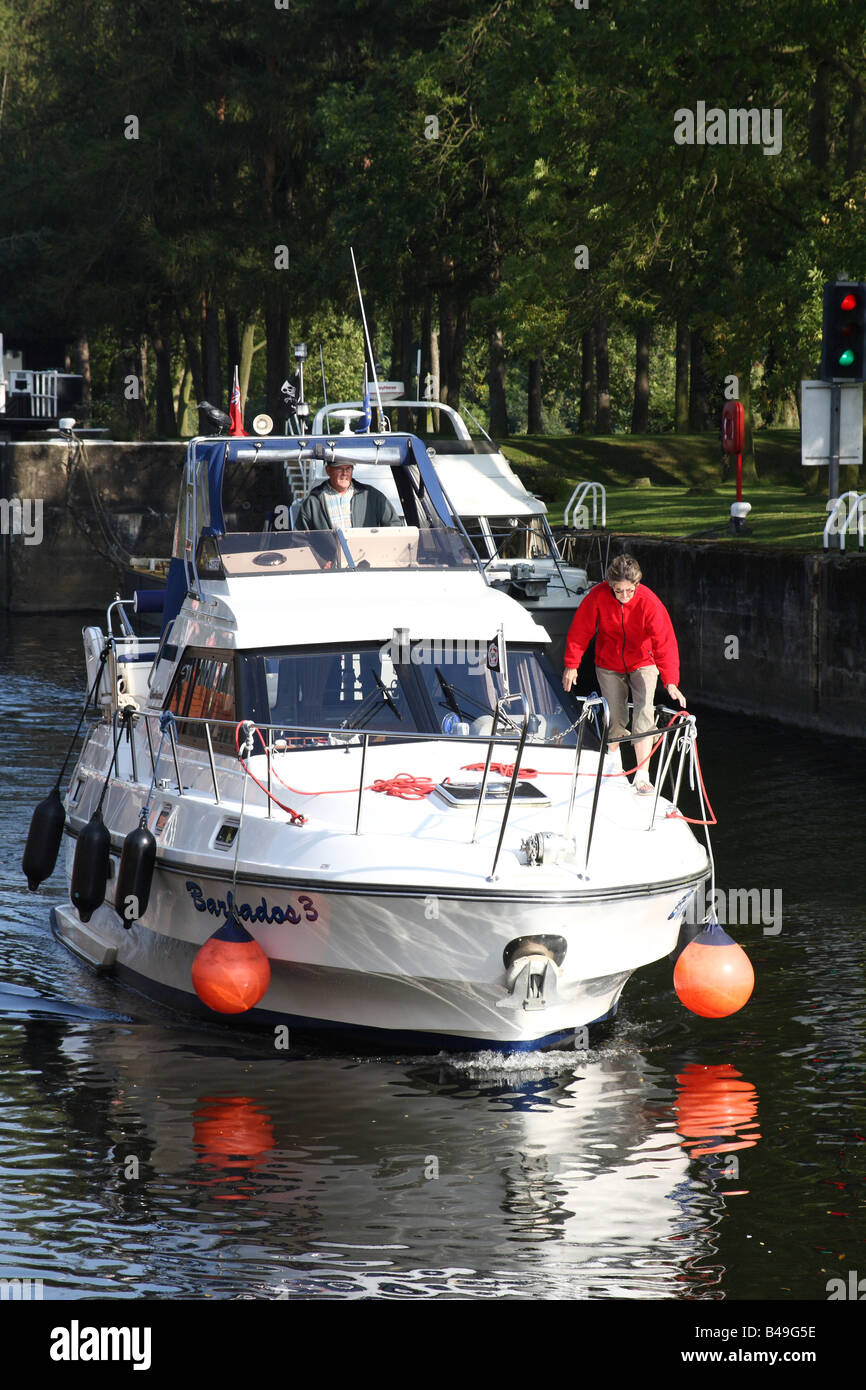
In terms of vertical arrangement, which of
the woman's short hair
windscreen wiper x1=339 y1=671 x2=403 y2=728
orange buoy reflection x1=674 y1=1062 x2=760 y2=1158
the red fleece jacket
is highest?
the woman's short hair

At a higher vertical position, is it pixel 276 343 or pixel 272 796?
pixel 276 343

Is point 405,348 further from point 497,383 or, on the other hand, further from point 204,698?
point 204,698

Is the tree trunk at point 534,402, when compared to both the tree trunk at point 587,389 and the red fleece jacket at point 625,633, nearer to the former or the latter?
the tree trunk at point 587,389

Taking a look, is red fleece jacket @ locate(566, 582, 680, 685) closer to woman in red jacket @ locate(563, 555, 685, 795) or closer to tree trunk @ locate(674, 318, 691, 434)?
woman in red jacket @ locate(563, 555, 685, 795)

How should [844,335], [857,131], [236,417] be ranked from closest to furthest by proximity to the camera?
1. [236,417]
2. [844,335]
3. [857,131]

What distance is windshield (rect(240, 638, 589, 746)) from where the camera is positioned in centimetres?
1035

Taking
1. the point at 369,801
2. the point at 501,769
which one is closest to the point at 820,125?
the point at 501,769

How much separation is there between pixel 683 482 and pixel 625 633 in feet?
104

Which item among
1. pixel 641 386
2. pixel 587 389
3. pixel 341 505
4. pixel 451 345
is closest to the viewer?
pixel 341 505

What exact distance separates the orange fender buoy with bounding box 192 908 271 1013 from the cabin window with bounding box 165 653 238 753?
4.55ft

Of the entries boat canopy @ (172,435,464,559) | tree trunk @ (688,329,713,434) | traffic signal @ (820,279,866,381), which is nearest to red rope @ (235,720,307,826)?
boat canopy @ (172,435,464,559)

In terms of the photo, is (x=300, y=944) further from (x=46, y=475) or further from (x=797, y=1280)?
(x=46, y=475)

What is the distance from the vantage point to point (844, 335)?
18453mm
